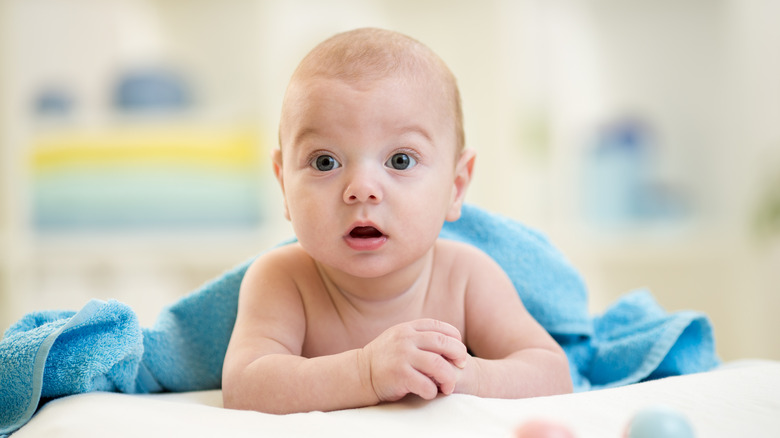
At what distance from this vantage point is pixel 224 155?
2.62 meters

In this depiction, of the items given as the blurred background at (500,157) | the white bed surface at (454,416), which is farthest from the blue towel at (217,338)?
the blurred background at (500,157)

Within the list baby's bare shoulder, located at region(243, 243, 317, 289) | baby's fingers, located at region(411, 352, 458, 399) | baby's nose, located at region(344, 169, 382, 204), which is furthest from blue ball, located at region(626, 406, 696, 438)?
baby's bare shoulder, located at region(243, 243, 317, 289)

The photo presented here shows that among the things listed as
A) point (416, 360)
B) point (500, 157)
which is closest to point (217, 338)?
point (416, 360)

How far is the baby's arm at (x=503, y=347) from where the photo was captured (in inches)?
29.7

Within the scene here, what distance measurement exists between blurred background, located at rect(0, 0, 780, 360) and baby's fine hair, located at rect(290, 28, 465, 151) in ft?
5.61

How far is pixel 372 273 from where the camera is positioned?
2.62ft

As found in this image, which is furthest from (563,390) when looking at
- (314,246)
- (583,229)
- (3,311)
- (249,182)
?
(3,311)

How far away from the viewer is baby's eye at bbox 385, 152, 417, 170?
80 centimetres

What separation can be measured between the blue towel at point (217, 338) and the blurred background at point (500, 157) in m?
1.47

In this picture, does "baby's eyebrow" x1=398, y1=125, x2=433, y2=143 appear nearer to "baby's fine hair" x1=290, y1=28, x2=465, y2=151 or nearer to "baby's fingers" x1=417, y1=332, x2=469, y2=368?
"baby's fine hair" x1=290, y1=28, x2=465, y2=151

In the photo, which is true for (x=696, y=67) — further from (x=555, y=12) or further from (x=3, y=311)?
(x=3, y=311)

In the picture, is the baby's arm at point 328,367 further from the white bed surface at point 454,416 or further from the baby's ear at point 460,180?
the baby's ear at point 460,180

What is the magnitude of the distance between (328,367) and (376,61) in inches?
12.1

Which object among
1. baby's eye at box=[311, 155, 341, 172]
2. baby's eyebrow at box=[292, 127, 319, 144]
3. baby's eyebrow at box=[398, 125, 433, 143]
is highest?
baby's eyebrow at box=[398, 125, 433, 143]
